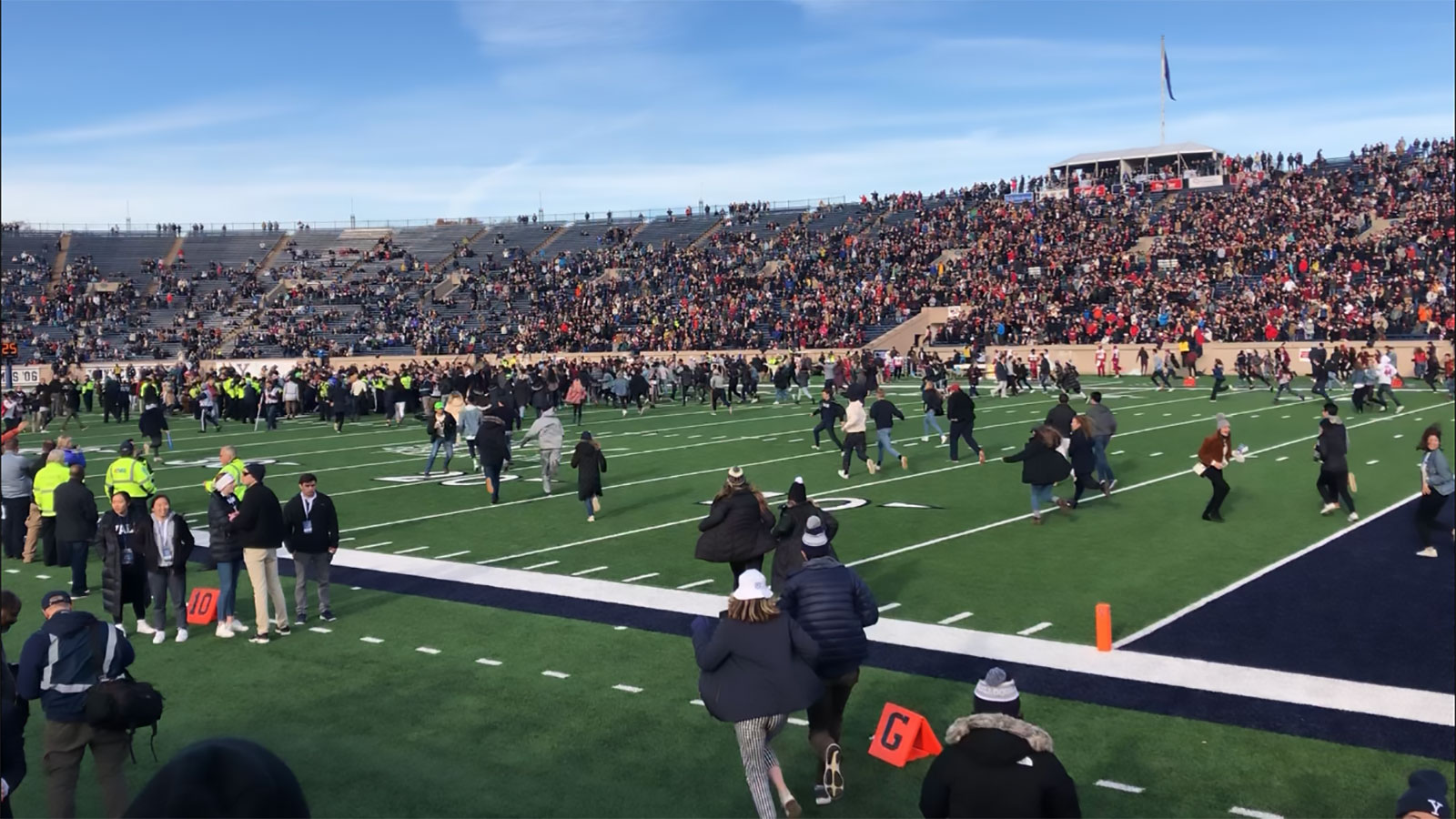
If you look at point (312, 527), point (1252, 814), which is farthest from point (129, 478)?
point (1252, 814)

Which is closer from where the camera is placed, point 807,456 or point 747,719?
point 747,719

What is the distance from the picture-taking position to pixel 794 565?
9562 millimetres

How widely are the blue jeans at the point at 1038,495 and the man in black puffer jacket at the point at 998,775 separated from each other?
11.4 metres

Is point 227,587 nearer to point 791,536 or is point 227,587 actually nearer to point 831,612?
point 791,536

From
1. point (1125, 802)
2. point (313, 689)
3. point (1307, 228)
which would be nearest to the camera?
point (1125, 802)

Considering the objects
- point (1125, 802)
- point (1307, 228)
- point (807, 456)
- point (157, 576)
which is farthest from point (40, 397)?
point (1307, 228)

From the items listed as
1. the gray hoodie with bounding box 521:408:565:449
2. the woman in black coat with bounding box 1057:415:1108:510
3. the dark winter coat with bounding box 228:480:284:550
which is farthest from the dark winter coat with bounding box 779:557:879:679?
the gray hoodie with bounding box 521:408:565:449

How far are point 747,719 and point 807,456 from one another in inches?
669

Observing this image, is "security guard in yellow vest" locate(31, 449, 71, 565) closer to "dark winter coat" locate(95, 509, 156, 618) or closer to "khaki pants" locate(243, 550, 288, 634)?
"dark winter coat" locate(95, 509, 156, 618)

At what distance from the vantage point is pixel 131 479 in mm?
13078

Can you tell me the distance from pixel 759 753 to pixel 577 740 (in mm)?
2011

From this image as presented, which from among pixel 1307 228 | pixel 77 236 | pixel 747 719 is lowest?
pixel 747 719

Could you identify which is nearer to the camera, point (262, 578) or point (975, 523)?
point (262, 578)

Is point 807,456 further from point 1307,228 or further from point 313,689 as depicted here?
point 1307,228
